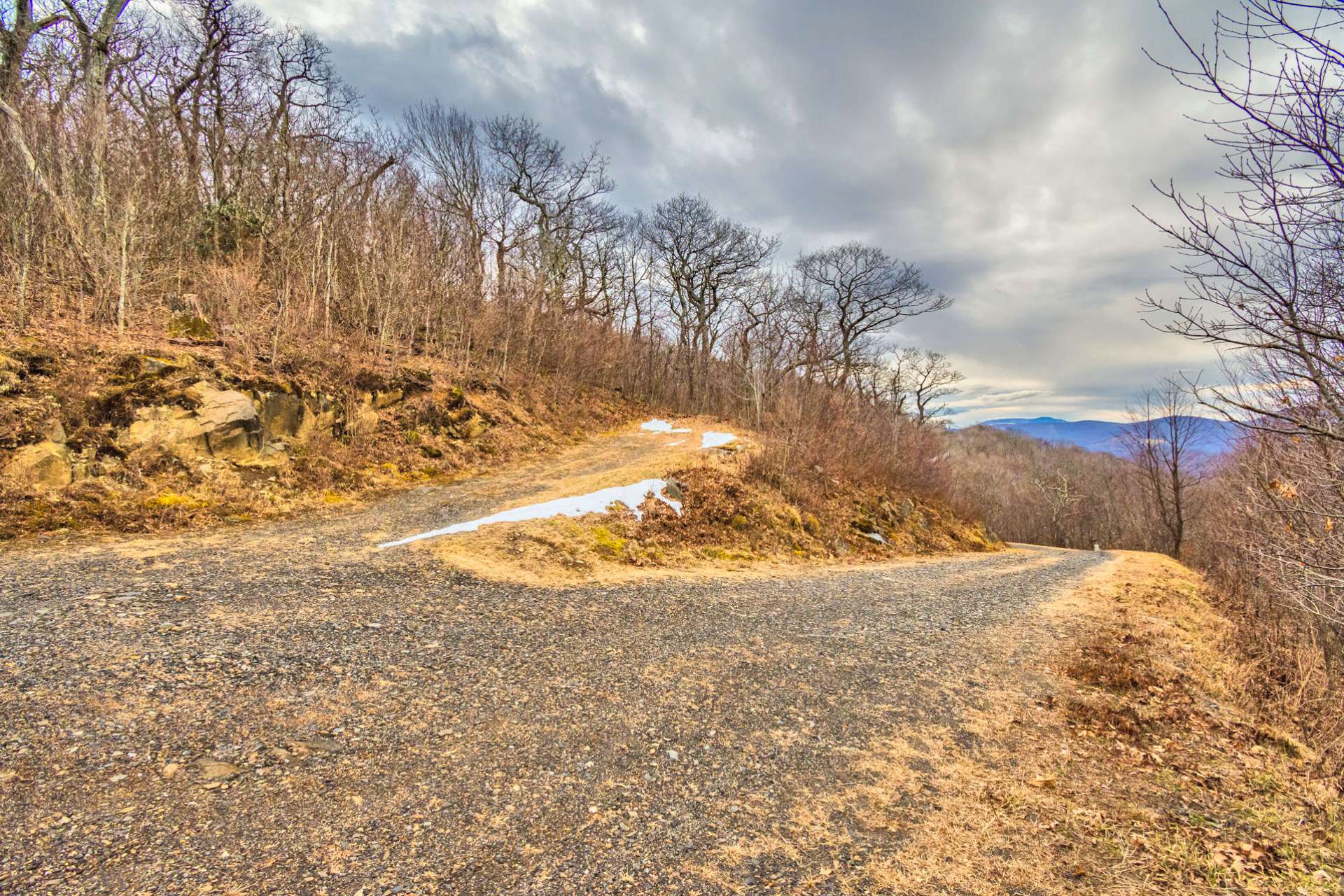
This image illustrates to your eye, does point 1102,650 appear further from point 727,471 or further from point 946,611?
point 727,471

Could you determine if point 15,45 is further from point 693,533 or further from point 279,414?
point 693,533

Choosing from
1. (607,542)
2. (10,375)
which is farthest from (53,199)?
(607,542)

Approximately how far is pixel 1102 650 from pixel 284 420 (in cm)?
1247

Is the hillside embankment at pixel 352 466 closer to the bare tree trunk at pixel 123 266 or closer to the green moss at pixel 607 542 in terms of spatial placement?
the green moss at pixel 607 542

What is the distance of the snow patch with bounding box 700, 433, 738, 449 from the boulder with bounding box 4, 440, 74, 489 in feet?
37.2

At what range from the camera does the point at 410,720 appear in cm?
344

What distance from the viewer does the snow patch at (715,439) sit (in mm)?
14648

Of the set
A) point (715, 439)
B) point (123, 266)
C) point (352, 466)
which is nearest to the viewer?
point (123, 266)

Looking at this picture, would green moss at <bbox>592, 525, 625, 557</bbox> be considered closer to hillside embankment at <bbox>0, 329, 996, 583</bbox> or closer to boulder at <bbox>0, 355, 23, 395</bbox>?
hillside embankment at <bbox>0, 329, 996, 583</bbox>

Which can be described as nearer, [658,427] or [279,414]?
[279,414]

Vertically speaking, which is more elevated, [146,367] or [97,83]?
[97,83]

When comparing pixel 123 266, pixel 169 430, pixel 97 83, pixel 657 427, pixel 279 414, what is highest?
pixel 97 83

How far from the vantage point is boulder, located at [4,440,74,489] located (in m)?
6.58

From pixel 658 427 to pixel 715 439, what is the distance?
498cm
